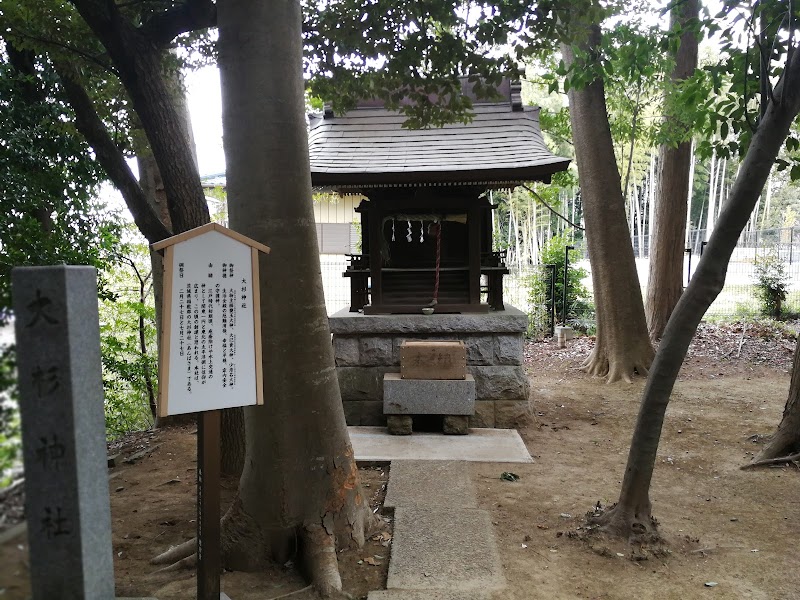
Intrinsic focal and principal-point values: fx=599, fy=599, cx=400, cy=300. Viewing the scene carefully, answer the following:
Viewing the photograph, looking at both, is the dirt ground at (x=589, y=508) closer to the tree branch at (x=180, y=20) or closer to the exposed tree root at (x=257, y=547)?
the exposed tree root at (x=257, y=547)

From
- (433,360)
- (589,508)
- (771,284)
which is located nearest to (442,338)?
(433,360)

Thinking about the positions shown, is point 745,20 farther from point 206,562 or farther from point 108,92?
point 108,92

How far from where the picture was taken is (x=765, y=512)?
171 inches

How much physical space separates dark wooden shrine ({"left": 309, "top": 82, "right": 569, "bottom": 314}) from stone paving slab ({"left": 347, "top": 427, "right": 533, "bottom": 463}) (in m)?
1.56

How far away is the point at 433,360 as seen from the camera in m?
6.43

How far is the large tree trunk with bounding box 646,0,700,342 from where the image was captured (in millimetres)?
10648

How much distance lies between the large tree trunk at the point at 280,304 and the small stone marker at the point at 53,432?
1.58 meters

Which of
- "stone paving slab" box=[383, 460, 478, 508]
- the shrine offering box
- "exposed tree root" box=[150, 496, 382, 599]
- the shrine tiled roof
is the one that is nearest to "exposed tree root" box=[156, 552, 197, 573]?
"exposed tree root" box=[150, 496, 382, 599]

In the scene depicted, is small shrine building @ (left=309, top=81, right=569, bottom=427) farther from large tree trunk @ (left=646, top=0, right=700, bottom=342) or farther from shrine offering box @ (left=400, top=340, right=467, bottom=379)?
large tree trunk @ (left=646, top=0, right=700, bottom=342)

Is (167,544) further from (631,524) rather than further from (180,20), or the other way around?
(180,20)

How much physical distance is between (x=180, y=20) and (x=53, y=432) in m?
3.65

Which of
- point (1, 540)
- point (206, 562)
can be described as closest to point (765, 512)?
point (206, 562)

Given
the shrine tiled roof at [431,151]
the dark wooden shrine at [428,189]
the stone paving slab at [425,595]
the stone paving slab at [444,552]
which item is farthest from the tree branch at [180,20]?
the stone paving slab at [425,595]

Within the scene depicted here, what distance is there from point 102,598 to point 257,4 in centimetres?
304
